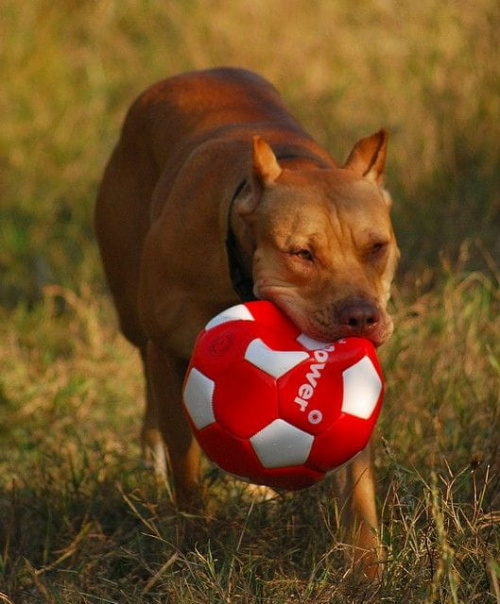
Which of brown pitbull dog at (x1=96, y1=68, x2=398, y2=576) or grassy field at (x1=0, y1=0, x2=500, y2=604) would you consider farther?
brown pitbull dog at (x1=96, y1=68, x2=398, y2=576)

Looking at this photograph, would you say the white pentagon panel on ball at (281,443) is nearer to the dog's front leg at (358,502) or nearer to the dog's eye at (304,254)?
the dog's front leg at (358,502)

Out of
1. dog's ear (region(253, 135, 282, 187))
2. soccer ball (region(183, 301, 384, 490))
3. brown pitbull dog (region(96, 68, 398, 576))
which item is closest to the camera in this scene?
soccer ball (region(183, 301, 384, 490))

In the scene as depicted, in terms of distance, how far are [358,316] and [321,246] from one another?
0.92ft

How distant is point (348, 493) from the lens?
3.81 meters

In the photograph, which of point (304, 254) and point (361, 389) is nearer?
point (361, 389)

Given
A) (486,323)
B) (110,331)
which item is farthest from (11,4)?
(486,323)

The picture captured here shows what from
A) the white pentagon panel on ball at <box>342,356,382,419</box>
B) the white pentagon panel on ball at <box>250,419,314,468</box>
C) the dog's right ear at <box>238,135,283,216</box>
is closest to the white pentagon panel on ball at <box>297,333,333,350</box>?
the white pentagon panel on ball at <box>342,356,382,419</box>

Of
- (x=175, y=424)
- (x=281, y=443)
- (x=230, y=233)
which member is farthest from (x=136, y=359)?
(x=281, y=443)

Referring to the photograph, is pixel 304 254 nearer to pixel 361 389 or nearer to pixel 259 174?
pixel 259 174

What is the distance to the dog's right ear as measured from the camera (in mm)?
3842

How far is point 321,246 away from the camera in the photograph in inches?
142

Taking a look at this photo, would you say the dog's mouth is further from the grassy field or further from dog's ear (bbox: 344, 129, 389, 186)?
dog's ear (bbox: 344, 129, 389, 186)

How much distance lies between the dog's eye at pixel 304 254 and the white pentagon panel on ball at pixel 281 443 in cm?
55

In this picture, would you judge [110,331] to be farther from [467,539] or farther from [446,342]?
[467,539]
